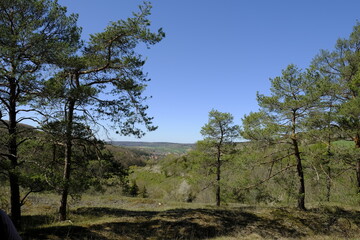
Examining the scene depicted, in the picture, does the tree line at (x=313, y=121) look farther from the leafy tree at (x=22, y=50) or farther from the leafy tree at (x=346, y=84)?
the leafy tree at (x=22, y=50)

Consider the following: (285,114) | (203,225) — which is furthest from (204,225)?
(285,114)

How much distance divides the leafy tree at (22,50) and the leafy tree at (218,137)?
1273cm

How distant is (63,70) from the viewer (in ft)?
31.9

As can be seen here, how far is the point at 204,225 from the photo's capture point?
11133mm

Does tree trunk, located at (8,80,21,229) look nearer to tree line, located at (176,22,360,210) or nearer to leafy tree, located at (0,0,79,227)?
leafy tree, located at (0,0,79,227)

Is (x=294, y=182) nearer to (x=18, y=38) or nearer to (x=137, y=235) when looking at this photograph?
Answer: (x=137, y=235)

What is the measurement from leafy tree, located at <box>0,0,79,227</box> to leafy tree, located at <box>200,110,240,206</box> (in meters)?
12.7

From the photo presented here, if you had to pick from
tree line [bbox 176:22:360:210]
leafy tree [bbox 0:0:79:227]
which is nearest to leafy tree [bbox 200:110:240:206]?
tree line [bbox 176:22:360:210]

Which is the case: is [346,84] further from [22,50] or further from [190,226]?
[22,50]

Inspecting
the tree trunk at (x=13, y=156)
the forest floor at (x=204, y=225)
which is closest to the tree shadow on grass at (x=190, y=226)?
the forest floor at (x=204, y=225)

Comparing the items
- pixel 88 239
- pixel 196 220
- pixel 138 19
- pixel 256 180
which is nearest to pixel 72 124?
pixel 88 239

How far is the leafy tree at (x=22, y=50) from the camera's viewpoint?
7504mm

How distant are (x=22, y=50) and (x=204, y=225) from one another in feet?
34.2

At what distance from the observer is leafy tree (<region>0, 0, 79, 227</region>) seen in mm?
7504
